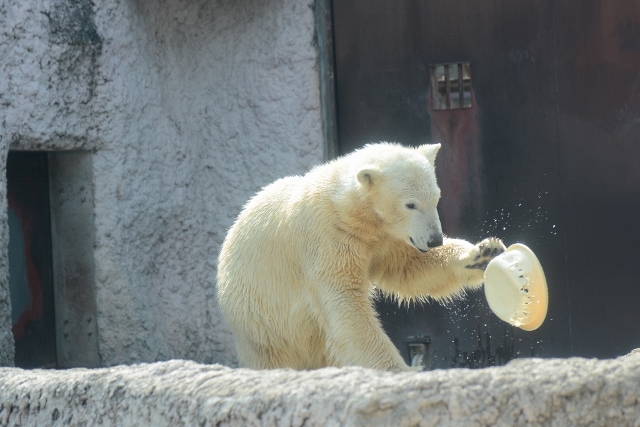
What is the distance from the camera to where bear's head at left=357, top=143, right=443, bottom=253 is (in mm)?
3799

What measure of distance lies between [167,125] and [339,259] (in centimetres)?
221

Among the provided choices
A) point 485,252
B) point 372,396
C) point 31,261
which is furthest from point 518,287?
point 31,261

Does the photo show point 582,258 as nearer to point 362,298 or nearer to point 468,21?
point 468,21

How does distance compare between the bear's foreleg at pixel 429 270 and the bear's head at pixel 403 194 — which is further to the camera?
the bear's foreleg at pixel 429 270

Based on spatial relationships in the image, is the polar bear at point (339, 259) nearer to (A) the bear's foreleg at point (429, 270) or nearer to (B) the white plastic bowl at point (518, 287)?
(A) the bear's foreleg at point (429, 270)

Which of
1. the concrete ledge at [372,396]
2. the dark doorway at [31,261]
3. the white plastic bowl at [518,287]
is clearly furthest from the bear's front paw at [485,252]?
the dark doorway at [31,261]

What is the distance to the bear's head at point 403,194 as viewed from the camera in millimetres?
3799

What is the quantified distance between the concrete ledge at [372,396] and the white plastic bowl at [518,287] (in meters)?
0.87

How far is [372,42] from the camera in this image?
18.1ft

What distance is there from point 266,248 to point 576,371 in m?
2.01

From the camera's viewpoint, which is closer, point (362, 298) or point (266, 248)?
point (362, 298)

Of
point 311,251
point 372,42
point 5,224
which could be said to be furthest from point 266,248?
point 372,42

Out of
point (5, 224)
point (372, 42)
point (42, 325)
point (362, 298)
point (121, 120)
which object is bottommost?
point (42, 325)

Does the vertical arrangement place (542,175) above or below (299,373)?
above
